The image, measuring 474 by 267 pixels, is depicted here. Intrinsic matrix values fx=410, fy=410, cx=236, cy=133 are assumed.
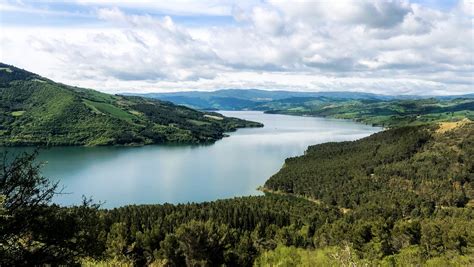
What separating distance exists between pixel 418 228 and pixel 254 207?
27778mm

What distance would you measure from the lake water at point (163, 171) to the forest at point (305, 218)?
40.2 ft

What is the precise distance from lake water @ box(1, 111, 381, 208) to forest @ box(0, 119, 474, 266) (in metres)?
12.2

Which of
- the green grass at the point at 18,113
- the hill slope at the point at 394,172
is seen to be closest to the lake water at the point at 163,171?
the hill slope at the point at 394,172

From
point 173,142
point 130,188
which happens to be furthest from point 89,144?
point 130,188

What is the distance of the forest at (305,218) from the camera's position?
1277 cm

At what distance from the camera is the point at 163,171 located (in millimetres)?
118562

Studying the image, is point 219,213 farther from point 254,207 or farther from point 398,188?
point 398,188

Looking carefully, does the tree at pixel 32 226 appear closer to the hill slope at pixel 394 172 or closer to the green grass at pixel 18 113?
the hill slope at pixel 394 172

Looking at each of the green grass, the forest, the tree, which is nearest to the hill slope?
the forest

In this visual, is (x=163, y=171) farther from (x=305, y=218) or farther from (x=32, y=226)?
(x=32, y=226)

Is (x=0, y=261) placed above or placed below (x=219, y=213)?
above

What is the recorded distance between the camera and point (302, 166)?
11606cm

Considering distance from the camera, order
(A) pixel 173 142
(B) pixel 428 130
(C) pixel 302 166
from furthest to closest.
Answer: (A) pixel 173 142 → (B) pixel 428 130 → (C) pixel 302 166

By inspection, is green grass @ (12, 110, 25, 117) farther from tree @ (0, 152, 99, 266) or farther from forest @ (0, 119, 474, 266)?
tree @ (0, 152, 99, 266)
